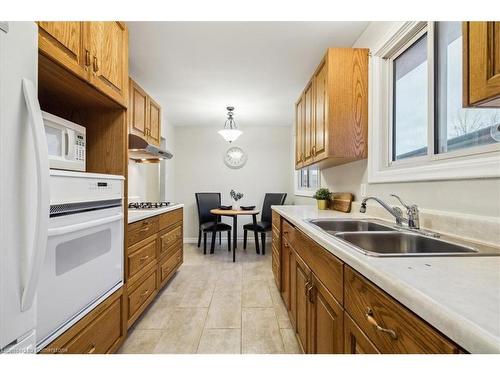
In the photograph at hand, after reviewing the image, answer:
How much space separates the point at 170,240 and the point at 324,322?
6.79 feet

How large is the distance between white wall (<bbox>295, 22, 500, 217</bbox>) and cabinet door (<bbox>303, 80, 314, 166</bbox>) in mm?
425

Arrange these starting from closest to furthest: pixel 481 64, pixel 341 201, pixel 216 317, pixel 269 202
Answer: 1. pixel 481 64
2. pixel 216 317
3. pixel 341 201
4. pixel 269 202

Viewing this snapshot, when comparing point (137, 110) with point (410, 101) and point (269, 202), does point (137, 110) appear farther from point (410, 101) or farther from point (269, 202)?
point (269, 202)

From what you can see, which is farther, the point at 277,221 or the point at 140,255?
the point at 277,221

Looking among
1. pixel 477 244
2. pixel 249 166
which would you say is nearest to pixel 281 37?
pixel 477 244

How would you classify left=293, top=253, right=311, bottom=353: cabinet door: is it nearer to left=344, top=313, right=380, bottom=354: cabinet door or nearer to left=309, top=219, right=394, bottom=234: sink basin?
left=309, top=219, right=394, bottom=234: sink basin

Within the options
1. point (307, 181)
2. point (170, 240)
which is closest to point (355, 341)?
point (170, 240)

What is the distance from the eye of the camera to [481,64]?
0.65 m

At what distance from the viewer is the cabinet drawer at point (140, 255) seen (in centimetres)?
175

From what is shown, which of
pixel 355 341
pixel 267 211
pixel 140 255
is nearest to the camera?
pixel 355 341

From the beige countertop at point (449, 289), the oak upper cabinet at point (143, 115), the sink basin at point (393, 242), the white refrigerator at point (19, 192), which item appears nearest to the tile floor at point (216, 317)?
the sink basin at point (393, 242)

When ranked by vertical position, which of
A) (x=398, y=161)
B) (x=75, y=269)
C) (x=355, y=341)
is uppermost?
(x=398, y=161)

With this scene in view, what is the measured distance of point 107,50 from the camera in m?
1.46

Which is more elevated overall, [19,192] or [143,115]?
[143,115]
